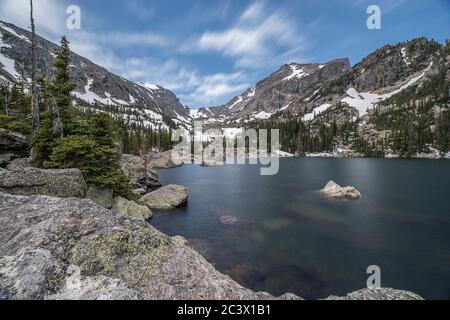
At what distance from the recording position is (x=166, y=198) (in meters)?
29.8

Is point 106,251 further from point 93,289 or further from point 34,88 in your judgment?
point 34,88

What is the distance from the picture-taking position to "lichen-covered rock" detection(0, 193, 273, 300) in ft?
14.7

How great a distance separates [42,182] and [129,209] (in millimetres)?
11016

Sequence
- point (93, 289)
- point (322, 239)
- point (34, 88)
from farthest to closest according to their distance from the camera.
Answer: point (322, 239) → point (34, 88) → point (93, 289)

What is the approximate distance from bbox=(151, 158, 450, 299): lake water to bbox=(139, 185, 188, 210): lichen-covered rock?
5.50ft

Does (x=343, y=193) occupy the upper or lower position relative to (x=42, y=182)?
lower

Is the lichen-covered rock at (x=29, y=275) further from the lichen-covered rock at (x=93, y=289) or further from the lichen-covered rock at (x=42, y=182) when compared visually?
the lichen-covered rock at (x=42, y=182)

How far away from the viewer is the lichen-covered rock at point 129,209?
20891mm

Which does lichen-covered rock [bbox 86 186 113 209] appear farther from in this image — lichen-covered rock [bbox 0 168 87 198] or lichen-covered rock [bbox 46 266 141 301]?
lichen-covered rock [bbox 46 266 141 301]

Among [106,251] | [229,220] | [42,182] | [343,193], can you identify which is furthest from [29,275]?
[343,193]

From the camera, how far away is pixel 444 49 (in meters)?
191

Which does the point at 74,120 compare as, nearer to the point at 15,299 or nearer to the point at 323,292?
the point at 15,299

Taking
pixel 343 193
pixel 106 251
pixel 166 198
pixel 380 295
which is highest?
pixel 106 251
